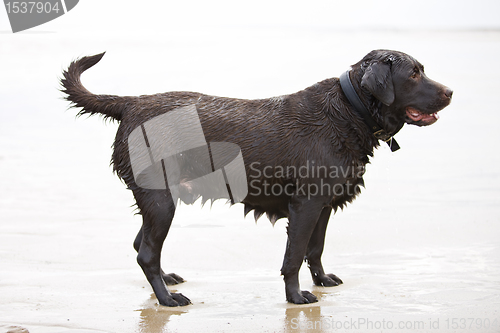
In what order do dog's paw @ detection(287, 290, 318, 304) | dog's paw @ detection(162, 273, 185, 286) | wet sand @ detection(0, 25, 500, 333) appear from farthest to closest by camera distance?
dog's paw @ detection(162, 273, 185, 286) → dog's paw @ detection(287, 290, 318, 304) → wet sand @ detection(0, 25, 500, 333)

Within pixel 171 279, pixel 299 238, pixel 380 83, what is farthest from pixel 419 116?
pixel 171 279

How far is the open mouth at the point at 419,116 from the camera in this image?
4193 millimetres

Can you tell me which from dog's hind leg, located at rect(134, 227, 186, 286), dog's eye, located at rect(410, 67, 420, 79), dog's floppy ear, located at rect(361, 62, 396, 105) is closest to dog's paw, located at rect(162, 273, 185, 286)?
dog's hind leg, located at rect(134, 227, 186, 286)

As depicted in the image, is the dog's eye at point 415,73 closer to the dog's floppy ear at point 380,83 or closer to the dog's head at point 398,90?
the dog's head at point 398,90

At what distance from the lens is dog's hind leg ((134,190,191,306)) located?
421cm

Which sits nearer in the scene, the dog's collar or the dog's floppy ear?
the dog's floppy ear

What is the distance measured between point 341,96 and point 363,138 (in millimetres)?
364

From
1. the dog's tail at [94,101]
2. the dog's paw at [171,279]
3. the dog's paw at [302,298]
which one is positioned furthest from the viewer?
the dog's paw at [171,279]

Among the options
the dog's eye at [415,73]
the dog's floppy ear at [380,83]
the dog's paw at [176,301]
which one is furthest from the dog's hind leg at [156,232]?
the dog's eye at [415,73]

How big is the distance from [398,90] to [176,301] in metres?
2.25

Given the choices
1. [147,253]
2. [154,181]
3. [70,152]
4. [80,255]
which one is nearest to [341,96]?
[154,181]

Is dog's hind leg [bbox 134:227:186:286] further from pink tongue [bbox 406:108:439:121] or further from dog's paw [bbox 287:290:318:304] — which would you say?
pink tongue [bbox 406:108:439:121]

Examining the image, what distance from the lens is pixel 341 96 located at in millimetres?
4281

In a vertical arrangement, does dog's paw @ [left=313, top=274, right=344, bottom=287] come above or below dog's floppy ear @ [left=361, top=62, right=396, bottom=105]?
below
